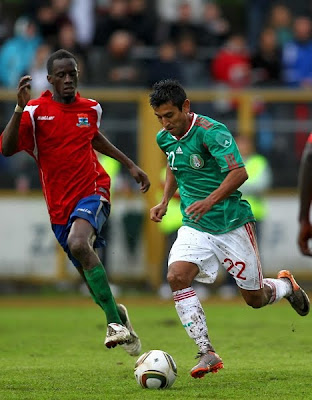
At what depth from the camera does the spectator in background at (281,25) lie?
18.7m

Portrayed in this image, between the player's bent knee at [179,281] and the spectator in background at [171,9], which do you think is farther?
the spectator in background at [171,9]

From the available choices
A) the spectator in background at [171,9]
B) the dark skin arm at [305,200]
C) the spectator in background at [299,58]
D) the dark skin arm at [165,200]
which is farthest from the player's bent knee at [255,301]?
the spectator in background at [171,9]

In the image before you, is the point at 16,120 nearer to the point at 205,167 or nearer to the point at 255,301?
the point at 205,167

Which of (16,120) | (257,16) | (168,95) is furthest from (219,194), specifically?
(257,16)

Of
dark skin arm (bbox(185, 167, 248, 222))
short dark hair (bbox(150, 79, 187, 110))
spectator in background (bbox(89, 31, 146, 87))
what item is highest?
short dark hair (bbox(150, 79, 187, 110))

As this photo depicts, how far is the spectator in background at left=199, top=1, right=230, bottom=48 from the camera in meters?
18.9

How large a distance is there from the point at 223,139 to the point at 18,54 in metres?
10.0

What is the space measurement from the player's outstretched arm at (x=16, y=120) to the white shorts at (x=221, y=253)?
Answer: 1649 millimetres

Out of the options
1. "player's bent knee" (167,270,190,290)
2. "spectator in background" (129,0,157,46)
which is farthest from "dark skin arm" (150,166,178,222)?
"spectator in background" (129,0,157,46)

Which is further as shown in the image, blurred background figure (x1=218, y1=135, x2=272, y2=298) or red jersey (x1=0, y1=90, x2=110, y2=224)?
blurred background figure (x1=218, y1=135, x2=272, y2=298)

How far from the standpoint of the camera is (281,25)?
1881cm

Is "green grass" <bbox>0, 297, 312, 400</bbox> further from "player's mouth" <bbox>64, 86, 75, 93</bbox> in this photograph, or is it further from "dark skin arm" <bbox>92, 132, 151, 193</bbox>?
"player's mouth" <bbox>64, 86, 75, 93</bbox>

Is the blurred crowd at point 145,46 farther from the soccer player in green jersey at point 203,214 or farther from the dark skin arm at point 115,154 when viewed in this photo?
the soccer player in green jersey at point 203,214

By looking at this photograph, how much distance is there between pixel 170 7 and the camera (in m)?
20.3
